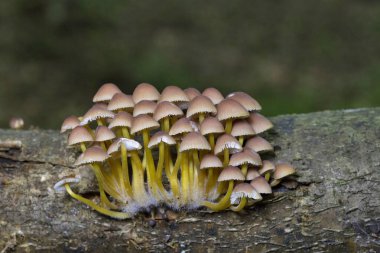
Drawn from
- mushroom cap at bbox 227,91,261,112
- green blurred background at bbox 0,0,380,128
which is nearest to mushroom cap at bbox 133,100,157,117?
mushroom cap at bbox 227,91,261,112

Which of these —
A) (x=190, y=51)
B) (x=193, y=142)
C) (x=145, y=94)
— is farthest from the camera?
(x=190, y=51)

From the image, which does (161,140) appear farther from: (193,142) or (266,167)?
(266,167)

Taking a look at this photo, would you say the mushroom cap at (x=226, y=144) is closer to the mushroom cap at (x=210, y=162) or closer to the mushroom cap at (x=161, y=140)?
the mushroom cap at (x=210, y=162)

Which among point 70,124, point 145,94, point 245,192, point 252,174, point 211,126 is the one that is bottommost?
point 245,192

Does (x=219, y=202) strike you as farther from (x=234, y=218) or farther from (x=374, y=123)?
(x=374, y=123)

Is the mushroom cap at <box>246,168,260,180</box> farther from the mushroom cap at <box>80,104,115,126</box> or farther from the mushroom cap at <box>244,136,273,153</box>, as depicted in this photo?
the mushroom cap at <box>80,104,115,126</box>

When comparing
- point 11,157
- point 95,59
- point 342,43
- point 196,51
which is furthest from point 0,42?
point 342,43

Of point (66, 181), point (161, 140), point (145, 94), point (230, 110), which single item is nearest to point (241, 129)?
point (230, 110)

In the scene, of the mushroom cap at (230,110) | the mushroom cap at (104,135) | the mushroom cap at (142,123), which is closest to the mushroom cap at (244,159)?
the mushroom cap at (230,110)
